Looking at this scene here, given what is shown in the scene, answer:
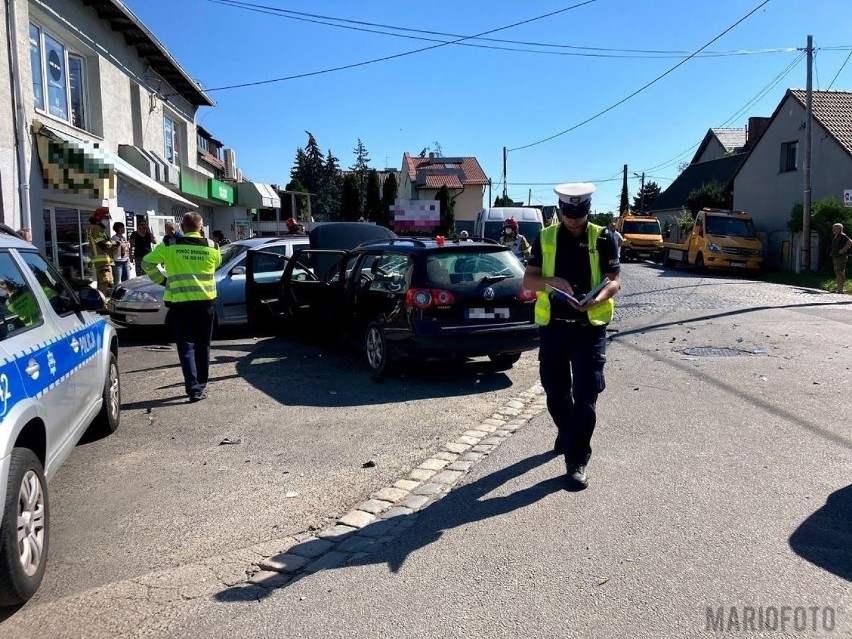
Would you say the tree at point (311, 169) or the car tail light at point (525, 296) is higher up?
the tree at point (311, 169)

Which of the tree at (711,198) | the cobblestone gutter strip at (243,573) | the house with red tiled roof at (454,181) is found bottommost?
the cobblestone gutter strip at (243,573)

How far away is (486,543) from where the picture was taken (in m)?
3.91

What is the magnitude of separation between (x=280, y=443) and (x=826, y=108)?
2794 centimetres

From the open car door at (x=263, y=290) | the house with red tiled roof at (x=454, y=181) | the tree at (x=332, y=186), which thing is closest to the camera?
the open car door at (x=263, y=290)

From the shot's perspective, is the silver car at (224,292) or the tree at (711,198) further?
the tree at (711,198)

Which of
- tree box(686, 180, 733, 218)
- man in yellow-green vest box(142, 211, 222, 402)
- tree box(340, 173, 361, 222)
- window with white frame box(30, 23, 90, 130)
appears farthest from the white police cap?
tree box(340, 173, 361, 222)

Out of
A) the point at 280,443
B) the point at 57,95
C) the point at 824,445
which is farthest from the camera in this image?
the point at 57,95

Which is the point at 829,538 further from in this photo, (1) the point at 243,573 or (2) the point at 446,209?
(2) the point at 446,209

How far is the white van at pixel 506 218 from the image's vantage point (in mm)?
22641

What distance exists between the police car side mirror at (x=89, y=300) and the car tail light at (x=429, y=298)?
10.2 feet

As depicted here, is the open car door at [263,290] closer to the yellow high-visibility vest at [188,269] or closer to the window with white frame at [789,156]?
the yellow high-visibility vest at [188,269]

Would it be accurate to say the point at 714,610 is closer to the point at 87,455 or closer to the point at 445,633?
the point at 445,633

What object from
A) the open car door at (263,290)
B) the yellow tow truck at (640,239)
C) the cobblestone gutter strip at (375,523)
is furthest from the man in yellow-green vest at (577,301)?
the yellow tow truck at (640,239)

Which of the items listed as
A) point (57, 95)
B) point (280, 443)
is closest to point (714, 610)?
point (280, 443)
